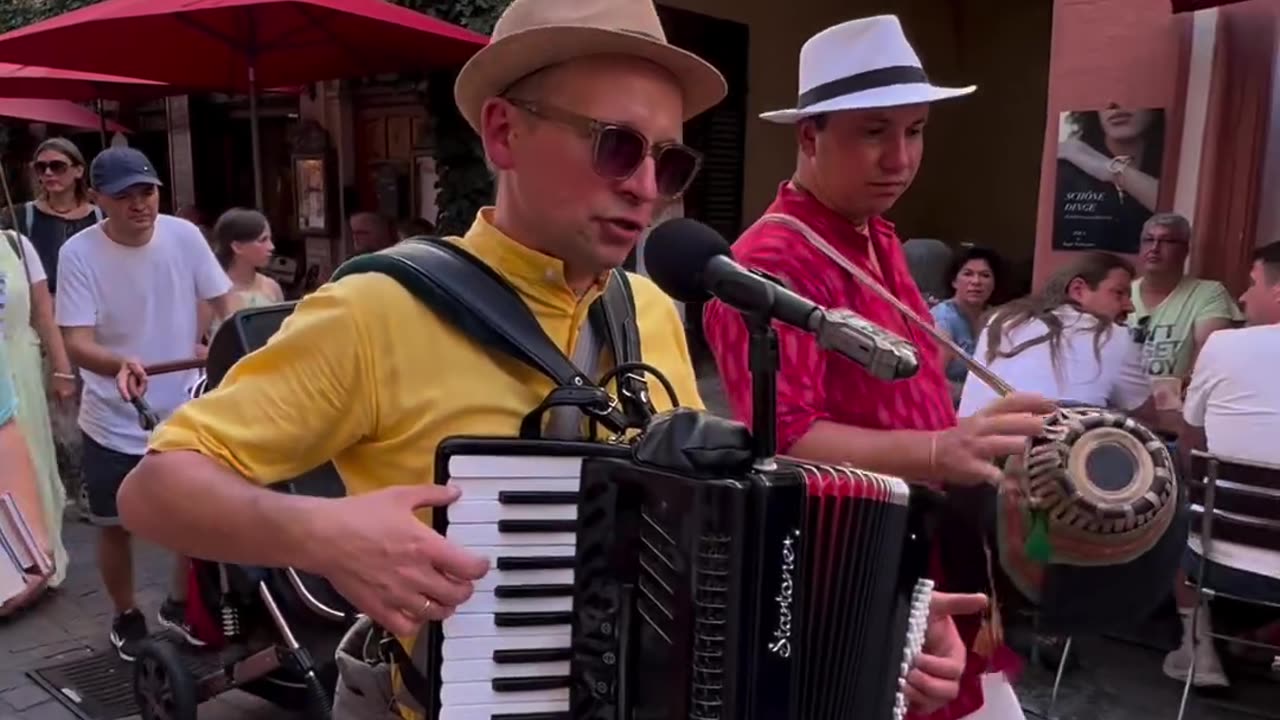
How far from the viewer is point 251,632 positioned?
378cm

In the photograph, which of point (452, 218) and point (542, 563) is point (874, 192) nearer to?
point (542, 563)

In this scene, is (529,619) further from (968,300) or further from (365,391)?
(968,300)

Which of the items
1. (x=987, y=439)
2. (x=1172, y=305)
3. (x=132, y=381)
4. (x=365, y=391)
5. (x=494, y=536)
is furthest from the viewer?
(x=1172, y=305)

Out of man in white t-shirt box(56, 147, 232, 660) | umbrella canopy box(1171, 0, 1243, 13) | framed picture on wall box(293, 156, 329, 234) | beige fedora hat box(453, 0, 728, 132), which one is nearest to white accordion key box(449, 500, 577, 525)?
beige fedora hat box(453, 0, 728, 132)

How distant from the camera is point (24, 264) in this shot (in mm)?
4977

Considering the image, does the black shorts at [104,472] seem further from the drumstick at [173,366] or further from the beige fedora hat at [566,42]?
the beige fedora hat at [566,42]

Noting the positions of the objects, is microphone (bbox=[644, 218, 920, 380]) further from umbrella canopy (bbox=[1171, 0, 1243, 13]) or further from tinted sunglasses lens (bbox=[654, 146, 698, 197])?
umbrella canopy (bbox=[1171, 0, 1243, 13])

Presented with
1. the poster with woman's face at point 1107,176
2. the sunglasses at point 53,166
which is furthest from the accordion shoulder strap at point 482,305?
the sunglasses at point 53,166

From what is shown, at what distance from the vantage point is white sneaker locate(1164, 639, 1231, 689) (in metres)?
4.27

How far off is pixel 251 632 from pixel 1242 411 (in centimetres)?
345

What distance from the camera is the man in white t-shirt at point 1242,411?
3.82m

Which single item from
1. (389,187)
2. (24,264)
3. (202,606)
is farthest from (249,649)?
(389,187)

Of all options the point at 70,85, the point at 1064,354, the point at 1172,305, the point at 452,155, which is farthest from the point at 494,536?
the point at 70,85

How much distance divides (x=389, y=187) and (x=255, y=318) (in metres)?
6.29
